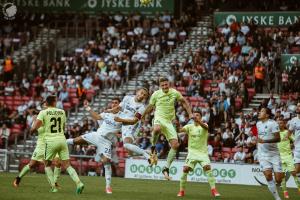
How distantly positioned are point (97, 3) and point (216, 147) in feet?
56.3

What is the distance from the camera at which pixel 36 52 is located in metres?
50.0

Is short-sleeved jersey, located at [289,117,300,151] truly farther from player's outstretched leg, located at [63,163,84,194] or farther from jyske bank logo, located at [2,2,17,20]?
jyske bank logo, located at [2,2,17,20]

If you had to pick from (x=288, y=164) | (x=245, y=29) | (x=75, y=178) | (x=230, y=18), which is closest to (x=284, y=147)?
(x=288, y=164)

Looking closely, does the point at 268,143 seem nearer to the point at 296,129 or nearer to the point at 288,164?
the point at 288,164

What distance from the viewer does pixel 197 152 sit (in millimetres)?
23984

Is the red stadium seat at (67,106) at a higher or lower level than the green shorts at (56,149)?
lower

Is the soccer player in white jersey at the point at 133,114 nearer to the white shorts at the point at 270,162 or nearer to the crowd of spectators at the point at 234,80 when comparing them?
the white shorts at the point at 270,162

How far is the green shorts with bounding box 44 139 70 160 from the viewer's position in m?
22.0

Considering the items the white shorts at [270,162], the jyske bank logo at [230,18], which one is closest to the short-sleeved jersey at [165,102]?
the white shorts at [270,162]

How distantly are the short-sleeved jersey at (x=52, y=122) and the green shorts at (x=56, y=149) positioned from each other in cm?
14

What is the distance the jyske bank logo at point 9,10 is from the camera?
37.8 m

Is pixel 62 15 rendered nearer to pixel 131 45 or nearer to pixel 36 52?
pixel 36 52

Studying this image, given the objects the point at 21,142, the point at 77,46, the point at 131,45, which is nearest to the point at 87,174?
the point at 21,142

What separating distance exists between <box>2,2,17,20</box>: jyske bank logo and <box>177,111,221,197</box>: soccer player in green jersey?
52.5ft
